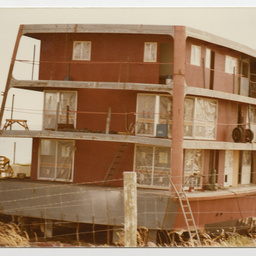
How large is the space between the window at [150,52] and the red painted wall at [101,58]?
0.48 ft

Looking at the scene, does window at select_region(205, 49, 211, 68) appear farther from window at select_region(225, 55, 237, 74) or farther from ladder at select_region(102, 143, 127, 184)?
ladder at select_region(102, 143, 127, 184)

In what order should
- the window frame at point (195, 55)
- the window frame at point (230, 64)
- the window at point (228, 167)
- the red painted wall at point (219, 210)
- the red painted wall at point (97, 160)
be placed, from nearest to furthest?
the red painted wall at point (219, 210) < the red painted wall at point (97, 160) < the window frame at point (195, 55) < the window frame at point (230, 64) < the window at point (228, 167)

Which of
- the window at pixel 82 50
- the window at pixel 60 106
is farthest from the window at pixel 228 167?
the window at pixel 82 50

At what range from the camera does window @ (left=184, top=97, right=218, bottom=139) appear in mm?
17688

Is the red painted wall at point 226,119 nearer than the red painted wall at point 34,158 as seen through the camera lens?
No

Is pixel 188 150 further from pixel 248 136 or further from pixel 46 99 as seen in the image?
pixel 46 99

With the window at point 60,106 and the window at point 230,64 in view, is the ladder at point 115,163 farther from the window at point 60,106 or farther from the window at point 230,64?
the window at point 230,64

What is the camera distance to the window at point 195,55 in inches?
698

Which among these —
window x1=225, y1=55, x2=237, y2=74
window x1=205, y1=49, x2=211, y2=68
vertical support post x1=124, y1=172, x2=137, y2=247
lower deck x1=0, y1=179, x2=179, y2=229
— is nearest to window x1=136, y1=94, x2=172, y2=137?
window x1=205, y1=49, x2=211, y2=68

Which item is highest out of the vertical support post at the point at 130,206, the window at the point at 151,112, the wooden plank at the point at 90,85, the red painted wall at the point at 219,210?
the wooden plank at the point at 90,85

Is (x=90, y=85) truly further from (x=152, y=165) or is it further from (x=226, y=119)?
(x=226, y=119)

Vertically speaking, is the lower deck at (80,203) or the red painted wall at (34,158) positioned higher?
the red painted wall at (34,158)

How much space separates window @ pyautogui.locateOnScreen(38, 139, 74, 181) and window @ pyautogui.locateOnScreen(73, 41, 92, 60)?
3.19 m
